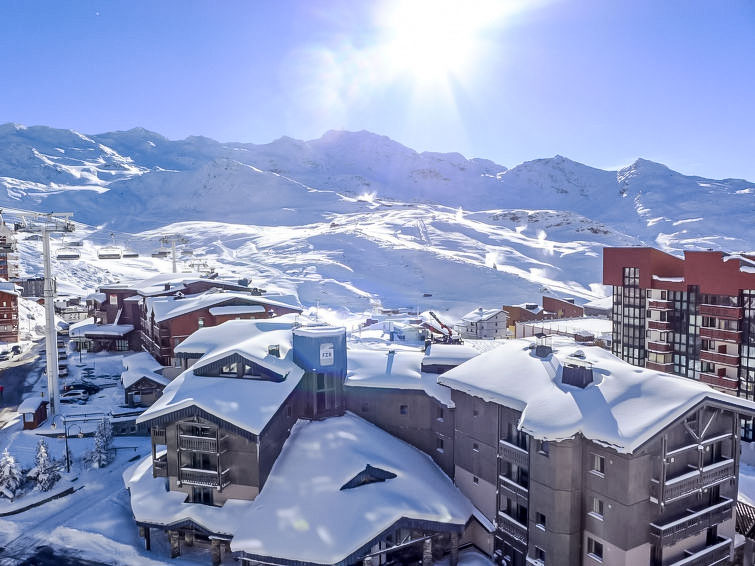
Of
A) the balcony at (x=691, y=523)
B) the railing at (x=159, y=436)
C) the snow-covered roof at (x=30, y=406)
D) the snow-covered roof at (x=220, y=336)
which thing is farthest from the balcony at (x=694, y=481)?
the snow-covered roof at (x=30, y=406)

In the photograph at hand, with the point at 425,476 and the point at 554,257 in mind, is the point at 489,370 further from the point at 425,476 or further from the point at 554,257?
the point at 554,257

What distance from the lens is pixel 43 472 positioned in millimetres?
28922

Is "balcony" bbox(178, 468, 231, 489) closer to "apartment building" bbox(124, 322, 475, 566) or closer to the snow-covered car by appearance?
"apartment building" bbox(124, 322, 475, 566)

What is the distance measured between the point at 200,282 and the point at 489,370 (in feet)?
135

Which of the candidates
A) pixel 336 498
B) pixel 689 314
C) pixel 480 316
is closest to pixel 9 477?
pixel 336 498

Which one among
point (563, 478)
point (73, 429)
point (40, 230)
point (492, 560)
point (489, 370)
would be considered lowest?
point (492, 560)

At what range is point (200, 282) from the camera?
184 ft

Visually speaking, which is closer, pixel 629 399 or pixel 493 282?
pixel 629 399

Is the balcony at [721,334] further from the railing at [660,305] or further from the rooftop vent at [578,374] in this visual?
the rooftop vent at [578,374]

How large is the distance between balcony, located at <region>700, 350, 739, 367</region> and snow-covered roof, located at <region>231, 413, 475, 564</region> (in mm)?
26179

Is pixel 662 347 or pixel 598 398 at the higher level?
pixel 598 398

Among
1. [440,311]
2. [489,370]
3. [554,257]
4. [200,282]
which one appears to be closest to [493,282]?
[440,311]

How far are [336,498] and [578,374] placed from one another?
12.8 metres

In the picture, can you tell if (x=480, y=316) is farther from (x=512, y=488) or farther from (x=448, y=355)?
(x=512, y=488)
